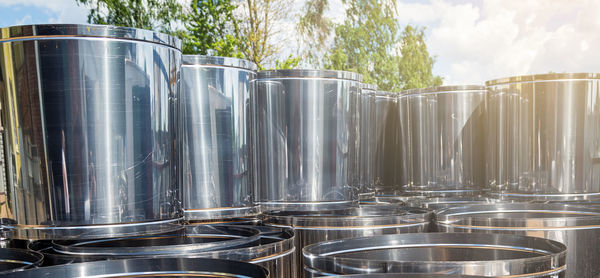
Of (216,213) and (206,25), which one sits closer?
(216,213)

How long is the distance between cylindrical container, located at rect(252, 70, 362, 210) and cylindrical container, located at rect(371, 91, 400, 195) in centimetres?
264

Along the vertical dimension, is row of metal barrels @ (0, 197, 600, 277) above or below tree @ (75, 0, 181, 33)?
below

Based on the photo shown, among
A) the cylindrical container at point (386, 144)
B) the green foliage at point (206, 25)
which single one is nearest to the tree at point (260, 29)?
the green foliage at point (206, 25)

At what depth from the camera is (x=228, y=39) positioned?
26.1 meters

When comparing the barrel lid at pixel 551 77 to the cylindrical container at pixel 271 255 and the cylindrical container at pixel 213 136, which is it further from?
the cylindrical container at pixel 271 255

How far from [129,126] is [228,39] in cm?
2281

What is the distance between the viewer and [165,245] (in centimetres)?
410

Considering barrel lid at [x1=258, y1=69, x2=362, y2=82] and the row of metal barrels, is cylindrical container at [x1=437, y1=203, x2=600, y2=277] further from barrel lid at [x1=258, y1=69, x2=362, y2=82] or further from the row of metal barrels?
barrel lid at [x1=258, y1=69, x2=362, y2=82]

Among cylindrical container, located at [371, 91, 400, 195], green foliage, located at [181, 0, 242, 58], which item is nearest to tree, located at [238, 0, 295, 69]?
green foliage, located at [181, 0, 242, 58]

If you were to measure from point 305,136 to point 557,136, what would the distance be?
2.52 m

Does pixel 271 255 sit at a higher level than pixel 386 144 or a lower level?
lower

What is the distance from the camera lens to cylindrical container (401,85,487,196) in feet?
24.1

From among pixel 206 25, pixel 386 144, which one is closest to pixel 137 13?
pixel 206 25

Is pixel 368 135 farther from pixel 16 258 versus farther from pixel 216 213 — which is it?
pixel 16 258
